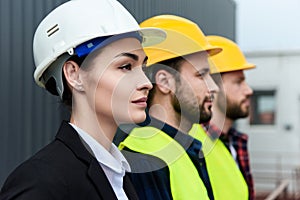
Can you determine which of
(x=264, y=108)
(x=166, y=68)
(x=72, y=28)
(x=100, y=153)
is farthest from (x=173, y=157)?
(x=264, y=108)

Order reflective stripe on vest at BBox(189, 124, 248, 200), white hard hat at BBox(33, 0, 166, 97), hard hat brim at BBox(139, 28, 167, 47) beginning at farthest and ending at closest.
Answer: reflective stripe on vest at BBox(189, 124, 248, 200), hard hat brim at BBox(139, 28, 167, 47), white hard hat at BBox(33, 0, 166, 97)

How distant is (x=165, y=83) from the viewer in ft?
6.78

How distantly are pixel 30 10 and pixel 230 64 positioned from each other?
1735mm

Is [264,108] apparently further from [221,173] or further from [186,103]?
[186,103]

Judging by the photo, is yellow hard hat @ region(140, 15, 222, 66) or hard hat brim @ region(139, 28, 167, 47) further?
yellow hard hat @ region(140, 15, 222, 66)

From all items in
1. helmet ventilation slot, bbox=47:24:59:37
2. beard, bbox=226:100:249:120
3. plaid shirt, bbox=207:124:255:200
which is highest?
helmet ventilation slot, bbox=47:24:59:37

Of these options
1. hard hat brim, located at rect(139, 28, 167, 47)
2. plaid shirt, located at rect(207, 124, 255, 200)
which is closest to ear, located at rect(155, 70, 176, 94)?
hard hat brim, located at rect(139, 28, 167, 47)

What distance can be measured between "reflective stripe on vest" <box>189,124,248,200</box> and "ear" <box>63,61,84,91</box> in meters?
1.24

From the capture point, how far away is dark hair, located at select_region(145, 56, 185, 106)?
2094 millimetres

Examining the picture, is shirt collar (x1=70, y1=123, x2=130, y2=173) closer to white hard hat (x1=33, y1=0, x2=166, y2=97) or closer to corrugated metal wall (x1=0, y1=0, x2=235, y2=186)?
white hard hat (x1=33, y1=0, x2=166, y2=97)

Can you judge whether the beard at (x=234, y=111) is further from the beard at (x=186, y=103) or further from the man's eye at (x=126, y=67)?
the man's eye at (x=126, y=67)

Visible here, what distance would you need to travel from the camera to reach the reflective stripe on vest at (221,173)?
2662 millimetres

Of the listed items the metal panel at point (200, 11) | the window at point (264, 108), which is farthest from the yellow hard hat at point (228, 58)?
the window at point (264, 108)

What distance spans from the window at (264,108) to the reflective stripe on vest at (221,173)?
25.2ft
